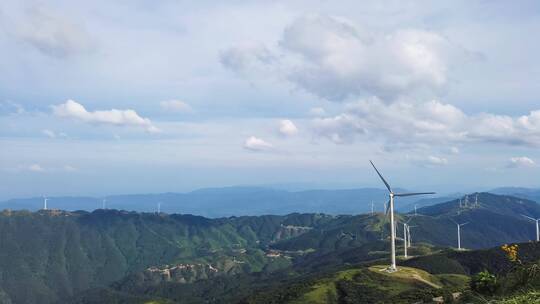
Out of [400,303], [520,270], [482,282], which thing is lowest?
[400,303]

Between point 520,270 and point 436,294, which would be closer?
point 520,270

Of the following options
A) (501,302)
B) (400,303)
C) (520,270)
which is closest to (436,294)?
(400,303)

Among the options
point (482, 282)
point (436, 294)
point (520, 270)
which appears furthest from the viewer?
point (436, 294)

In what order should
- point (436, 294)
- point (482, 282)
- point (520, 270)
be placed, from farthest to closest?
point (436, 294)
point (482, 282)
point (520, 270)

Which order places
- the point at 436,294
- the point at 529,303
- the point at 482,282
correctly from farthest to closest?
the point at 436,294
the point at 482,282
the point at 529,303

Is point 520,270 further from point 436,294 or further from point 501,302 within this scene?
point 436,294

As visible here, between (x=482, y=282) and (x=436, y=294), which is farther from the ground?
(x=482, y=282)

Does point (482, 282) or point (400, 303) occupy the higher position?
point (482, 282)

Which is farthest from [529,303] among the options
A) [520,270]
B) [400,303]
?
[400,303]

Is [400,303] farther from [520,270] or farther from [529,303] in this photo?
[529,303]
